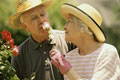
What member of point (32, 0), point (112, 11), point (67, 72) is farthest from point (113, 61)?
point (112, 11)

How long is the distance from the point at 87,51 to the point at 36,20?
39.4 inches

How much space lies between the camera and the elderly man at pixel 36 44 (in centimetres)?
562

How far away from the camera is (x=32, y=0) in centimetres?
579

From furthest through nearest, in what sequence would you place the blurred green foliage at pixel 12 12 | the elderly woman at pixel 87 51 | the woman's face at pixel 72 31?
the blurred green foliage at pixel 12 12 < the woman's face at pixel 72 31 < the elderly woman at pixel 87 51

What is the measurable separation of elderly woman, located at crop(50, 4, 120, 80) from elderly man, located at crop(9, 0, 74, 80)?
26.6 inches

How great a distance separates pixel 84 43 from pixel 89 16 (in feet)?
1.02

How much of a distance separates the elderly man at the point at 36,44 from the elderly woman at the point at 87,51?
0.68 m

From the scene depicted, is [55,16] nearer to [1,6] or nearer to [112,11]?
[1,6]

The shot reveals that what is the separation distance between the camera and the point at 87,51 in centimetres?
493

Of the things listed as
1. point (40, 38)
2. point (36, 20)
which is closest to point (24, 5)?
point (36, 20)

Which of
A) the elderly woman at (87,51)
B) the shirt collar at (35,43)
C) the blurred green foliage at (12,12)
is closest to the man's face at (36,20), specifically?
the shirt collar at (35,43)

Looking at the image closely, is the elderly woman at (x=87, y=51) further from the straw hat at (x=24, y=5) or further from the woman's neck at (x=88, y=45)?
the straw hat at (x=24, y=5)

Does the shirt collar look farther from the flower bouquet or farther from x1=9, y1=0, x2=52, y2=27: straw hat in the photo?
the flower bouquet

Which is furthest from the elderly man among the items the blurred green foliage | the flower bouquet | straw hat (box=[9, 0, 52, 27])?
the blurred green foliage
